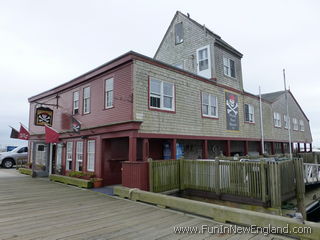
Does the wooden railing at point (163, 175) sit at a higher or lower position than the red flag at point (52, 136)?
lower

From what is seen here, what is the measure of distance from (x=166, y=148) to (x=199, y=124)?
8.13ft

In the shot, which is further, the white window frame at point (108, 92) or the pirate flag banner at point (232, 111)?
the pirate flag banner at point (232, 111)

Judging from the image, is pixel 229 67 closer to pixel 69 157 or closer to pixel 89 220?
pixel 69 157

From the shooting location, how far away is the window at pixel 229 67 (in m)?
15.8

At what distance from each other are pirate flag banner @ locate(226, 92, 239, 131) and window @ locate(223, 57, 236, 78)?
1.69 metres

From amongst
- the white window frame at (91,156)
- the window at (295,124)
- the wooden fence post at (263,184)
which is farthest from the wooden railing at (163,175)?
the window at (295,124)

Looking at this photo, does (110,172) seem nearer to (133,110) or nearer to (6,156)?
(133,110)

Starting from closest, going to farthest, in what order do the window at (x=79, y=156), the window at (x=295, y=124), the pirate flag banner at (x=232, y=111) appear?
the window at (x=79, y=156), the pirate flag banner at (x=232, y=111), the window at (x=295, y=124)

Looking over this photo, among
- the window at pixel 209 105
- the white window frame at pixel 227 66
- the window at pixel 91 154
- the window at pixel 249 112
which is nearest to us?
the window at pixel 91 154

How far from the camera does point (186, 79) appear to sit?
12.1m

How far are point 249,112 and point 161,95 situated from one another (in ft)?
34.2

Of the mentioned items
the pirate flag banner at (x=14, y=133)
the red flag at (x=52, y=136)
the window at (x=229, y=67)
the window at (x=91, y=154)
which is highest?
the window at (x=229, y=67)

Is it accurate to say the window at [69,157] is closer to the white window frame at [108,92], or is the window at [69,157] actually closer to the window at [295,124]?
the white window frame at [108,92]

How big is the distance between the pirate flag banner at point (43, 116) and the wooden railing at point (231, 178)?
901 centimetres
